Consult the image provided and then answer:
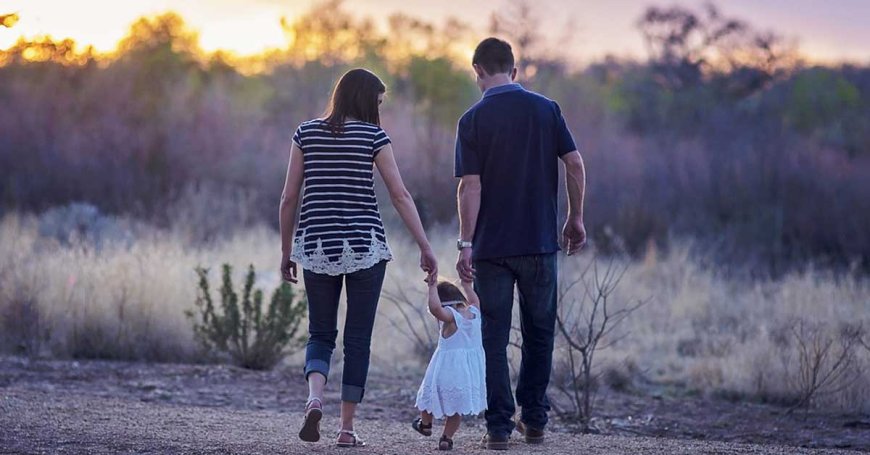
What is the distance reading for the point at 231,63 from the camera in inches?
1692

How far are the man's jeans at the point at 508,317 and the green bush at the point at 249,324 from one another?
15.5ft

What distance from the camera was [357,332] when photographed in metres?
6.34

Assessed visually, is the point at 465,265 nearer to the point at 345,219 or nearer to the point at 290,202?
the point at 345,219

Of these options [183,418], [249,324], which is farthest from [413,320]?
[183,418]

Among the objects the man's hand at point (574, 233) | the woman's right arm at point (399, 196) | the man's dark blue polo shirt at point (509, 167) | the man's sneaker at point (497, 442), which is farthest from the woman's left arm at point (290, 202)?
the man's hand at point (574, 233)

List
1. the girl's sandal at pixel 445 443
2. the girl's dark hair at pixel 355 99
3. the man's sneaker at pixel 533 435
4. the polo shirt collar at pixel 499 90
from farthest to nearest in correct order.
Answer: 1. the man's sneaker at pixel 533 435
2. the polo shirt collar at pixel 499 90
3. the girl's sandal at pixel 445 443
4. the girl's dark hair at pixel 355 99

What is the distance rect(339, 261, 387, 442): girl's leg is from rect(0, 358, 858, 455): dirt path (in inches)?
9.8

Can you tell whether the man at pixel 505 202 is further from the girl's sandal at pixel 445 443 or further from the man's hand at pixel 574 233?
the girl's sandal at pixel 445 443

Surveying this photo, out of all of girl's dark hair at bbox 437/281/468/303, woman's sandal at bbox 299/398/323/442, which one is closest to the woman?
woman's sandal at bbox 299/398/323/442

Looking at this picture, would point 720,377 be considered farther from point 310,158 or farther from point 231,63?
point 231,63

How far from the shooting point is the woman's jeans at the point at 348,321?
6270 millimetres

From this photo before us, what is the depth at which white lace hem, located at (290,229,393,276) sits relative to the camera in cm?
616

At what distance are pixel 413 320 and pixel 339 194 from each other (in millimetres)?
7722

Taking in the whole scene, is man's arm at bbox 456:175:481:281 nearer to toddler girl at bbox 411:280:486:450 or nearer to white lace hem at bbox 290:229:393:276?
toddler girl at bbox 411:280:486:450
